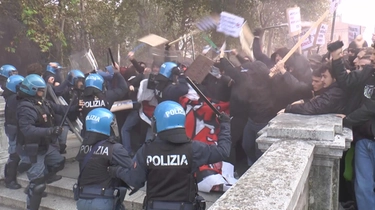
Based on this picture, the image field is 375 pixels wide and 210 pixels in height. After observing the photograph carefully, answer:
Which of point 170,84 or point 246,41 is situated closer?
point 170,84

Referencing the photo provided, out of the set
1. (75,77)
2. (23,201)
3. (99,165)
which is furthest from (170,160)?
(75,77)

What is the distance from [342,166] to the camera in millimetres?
3717

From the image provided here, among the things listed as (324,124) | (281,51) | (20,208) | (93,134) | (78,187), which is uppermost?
(281,51)

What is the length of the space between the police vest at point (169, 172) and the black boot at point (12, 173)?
159 inches

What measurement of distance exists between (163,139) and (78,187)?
137 centimetres

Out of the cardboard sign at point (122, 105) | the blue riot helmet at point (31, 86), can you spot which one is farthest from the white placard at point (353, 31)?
the blue riot helmet at point (31, 86)

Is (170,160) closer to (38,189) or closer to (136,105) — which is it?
(38,189)

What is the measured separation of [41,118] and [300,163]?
12.7ft

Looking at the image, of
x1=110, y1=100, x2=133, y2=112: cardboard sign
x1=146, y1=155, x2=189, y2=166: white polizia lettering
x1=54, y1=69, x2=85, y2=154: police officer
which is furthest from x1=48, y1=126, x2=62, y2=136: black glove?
x1=146, y1=155, x2=189, y2=166: white polizia lettering

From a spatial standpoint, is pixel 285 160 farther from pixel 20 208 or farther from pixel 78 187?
pixel 20 208

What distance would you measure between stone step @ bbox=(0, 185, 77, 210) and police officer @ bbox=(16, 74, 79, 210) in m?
0.41

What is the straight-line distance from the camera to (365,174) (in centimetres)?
341

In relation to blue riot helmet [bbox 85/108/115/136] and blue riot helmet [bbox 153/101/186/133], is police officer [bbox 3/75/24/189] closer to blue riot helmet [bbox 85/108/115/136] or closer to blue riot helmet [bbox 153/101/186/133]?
blue riot helmet [bbox 85/108/115/136]

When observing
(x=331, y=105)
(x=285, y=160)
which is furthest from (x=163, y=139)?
(x=331, y=105)
